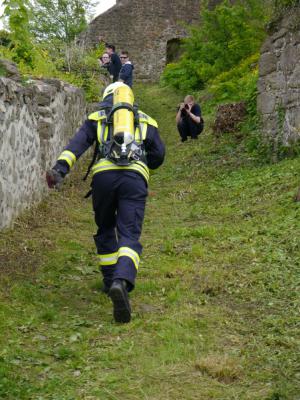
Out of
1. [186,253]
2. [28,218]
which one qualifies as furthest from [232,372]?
[28,218]

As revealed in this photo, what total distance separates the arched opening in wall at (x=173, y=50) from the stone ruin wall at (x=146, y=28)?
726 millimetres

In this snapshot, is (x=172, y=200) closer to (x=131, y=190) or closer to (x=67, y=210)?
(x=67, y=210)

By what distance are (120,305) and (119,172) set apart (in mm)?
969

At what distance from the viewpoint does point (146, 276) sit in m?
5.55

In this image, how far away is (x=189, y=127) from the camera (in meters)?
11.7

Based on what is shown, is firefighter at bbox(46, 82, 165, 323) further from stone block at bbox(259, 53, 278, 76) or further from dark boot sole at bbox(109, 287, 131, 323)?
stone block at bbox(259, 53, 278, 76)

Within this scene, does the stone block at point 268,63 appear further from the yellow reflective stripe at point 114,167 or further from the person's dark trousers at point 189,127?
the yellow reflective stripe at point 114,167

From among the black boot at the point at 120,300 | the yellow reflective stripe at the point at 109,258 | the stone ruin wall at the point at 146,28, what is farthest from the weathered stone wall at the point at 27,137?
the stone ruin wall at the point at 146,28

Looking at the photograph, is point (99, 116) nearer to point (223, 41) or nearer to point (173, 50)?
point (223, 41)

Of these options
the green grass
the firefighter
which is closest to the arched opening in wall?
the green grass

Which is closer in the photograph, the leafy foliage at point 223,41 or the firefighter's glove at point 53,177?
the firefighter's glove at point 53,177

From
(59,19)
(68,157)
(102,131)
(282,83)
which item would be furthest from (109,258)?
(59,19)

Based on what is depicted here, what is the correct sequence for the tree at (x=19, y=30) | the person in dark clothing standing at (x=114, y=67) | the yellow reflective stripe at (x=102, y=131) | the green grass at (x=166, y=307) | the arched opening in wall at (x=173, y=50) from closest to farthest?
the green grass at (x=166, y=307)
the yellow reflective stripe at (x=102, y=131)
the tree at (x=19, y=30)
the person in dark clothing standing at (x=114, y=67)
the arched opening in wall at (x=173, y=50)

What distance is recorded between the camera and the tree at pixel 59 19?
18.9 meters
